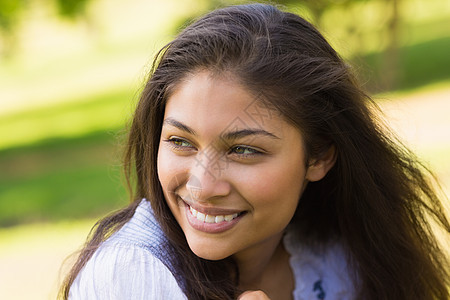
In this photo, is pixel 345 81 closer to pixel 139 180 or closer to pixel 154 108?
pixel 154 108

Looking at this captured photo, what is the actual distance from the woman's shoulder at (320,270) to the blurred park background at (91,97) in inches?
23.9

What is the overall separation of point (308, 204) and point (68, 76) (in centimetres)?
2247

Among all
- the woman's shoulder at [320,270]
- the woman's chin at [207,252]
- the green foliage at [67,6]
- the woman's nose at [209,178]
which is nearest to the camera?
the woman's nose at [209,178]

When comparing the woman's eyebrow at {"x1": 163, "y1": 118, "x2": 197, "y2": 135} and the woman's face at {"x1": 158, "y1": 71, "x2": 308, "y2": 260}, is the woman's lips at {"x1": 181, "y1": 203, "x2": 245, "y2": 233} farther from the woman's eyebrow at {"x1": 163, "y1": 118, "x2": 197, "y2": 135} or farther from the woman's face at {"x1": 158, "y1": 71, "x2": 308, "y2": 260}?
the woman's eyebrow at {"x1": 163, "y1": 118, "x2": 197, "y2": 135}

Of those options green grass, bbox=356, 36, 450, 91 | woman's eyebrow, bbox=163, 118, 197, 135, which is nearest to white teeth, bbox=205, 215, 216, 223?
woman's eyebrow, bbox=163, 118, 197, 135

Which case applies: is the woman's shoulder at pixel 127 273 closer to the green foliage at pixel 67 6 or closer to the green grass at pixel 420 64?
the green grass at pixel 420 64

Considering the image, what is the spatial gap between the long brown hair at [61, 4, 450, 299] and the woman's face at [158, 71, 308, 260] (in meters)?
0.07

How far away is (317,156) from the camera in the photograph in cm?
247

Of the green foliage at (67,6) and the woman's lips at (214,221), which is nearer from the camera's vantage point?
the woman's lips at (214,221)

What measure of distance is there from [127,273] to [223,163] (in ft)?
1.60

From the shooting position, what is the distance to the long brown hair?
7.37 ft

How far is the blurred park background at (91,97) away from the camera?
591 cm

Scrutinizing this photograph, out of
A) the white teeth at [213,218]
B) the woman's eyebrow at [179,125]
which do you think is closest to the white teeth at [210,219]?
the white teeth at [213,218]

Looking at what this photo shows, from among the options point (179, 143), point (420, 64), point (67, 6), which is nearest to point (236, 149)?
point (179, 143)
